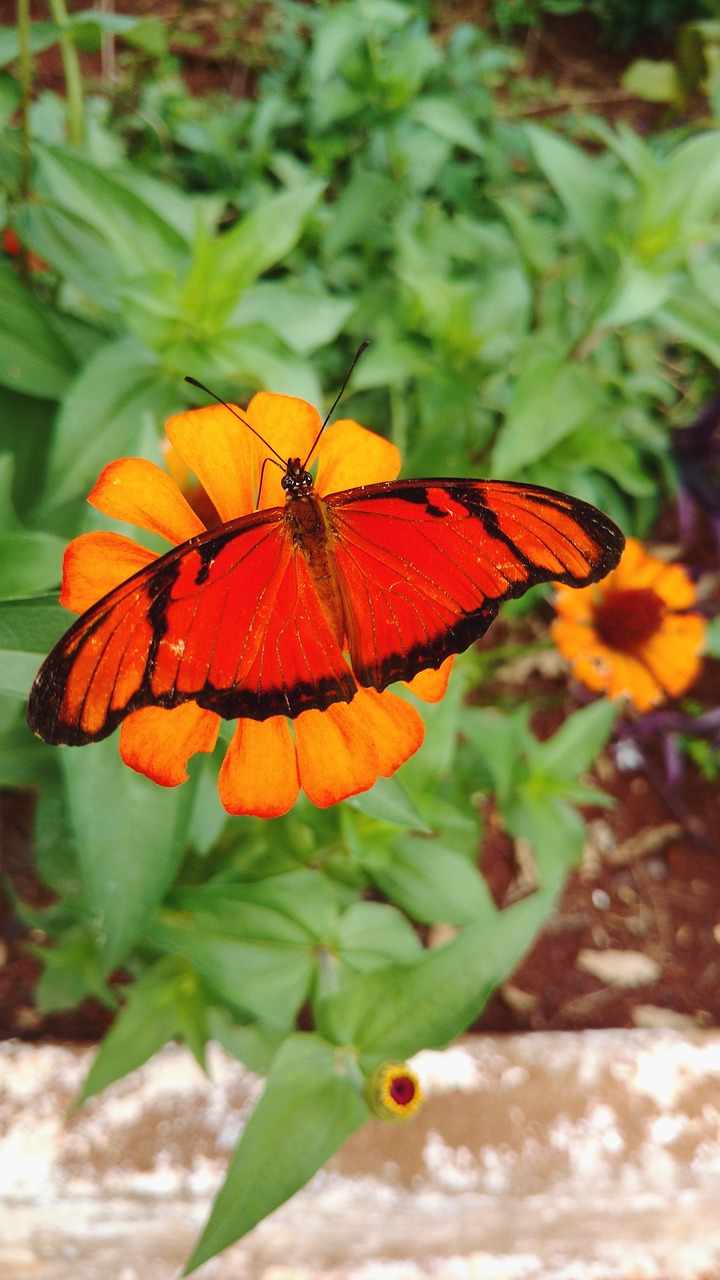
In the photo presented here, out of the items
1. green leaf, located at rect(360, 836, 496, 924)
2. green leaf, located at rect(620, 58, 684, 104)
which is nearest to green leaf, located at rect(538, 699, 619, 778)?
green leaf, located at rect(360, 836, 496, 924)

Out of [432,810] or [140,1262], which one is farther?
[140,1262]

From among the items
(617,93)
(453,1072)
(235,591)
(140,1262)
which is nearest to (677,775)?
(453,1072)

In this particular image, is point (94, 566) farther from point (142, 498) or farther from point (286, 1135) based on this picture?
point (286, 1135)

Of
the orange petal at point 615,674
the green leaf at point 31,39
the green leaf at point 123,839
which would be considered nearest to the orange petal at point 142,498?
the green leaf at point 123,839

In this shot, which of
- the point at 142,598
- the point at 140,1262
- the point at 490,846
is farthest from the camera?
the point at 490,846

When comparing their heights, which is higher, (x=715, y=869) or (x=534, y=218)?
(x=534, y=218)

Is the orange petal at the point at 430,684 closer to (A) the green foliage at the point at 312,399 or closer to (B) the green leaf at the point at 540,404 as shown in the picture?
(A) the green foliage at the point at 312,399

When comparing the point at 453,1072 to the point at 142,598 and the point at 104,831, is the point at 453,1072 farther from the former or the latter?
the point at 142,598
